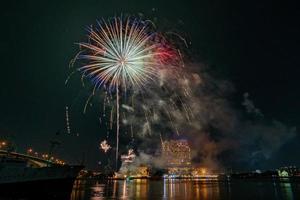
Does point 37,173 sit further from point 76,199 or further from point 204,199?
point 204,199

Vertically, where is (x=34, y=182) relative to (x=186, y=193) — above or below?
above

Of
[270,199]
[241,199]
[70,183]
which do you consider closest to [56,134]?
[70,183]

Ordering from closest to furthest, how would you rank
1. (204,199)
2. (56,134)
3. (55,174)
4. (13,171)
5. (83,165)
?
(204,199), (13,171), (55,174), (83,165), (56,134)

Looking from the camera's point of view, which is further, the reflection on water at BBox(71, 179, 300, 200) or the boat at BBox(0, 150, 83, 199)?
the reflection on water at BBox(71, 179, 300, 200)

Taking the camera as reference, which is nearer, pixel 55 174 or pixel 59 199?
pixel 59 199

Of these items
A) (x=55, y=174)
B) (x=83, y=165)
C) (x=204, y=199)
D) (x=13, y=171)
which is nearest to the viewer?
(x=204, y=199)

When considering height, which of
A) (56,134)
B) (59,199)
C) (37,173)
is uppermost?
(56,134)

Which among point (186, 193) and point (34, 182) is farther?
point (186, 193)

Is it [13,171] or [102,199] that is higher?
[13,171]

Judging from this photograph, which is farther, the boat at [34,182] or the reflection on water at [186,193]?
the reflection on water at [186,193]

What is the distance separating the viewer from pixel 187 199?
2052 inches

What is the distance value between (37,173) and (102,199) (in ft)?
56.4

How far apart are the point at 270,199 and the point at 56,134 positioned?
57.1 metres

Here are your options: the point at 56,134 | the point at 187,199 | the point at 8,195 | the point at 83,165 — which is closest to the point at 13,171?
the point at 8,195
